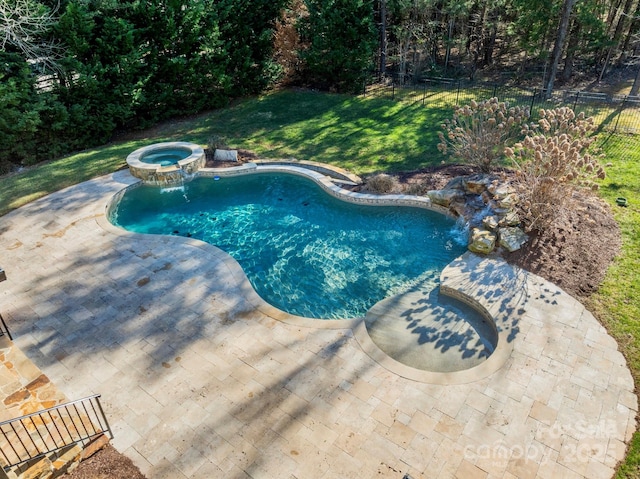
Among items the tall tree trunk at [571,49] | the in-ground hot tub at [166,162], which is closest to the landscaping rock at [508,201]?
the in-ground hot tub at [166,162]

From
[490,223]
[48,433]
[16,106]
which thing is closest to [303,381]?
[48,433]

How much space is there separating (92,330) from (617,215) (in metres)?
12.2

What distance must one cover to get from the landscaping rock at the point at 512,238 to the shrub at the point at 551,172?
9.8 inches

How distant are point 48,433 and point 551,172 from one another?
10.3m

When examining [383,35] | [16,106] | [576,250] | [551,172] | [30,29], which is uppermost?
[30,29]

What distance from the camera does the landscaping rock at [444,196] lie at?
39.0ft

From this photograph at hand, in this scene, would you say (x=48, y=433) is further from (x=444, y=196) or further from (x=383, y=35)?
(x=383, y=35)

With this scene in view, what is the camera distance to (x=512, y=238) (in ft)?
32.8

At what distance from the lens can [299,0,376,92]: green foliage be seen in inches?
776

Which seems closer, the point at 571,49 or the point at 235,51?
the point at 235,51

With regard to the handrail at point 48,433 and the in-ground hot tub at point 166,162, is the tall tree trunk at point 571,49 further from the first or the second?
the handrail at point 48,433

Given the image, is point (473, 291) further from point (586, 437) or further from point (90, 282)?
point (90, 282)

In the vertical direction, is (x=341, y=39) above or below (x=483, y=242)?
above

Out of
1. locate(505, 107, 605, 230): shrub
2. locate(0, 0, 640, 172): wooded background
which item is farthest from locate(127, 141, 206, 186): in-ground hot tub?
locate(505, 107, 605, 230): shrub
